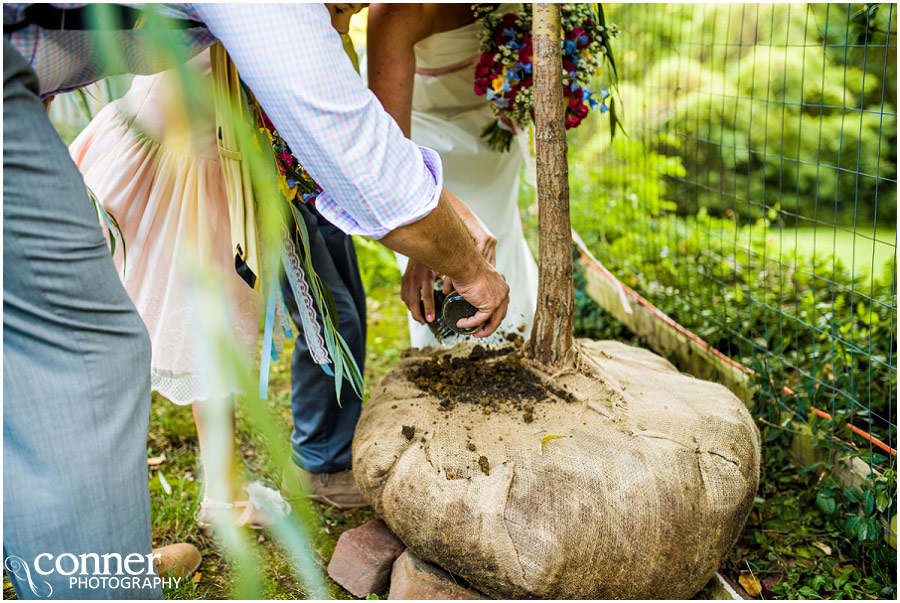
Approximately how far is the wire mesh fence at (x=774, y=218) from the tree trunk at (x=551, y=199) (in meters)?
0.69

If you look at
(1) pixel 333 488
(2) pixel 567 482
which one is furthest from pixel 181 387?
(2) pixel 567 482

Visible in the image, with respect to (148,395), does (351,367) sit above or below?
below

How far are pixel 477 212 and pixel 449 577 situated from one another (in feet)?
4.06

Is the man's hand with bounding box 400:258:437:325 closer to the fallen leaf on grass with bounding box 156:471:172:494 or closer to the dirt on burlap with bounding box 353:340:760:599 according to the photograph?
the dirt on burlap with bounding box 353:340:760:599

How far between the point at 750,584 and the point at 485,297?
3.34 ft

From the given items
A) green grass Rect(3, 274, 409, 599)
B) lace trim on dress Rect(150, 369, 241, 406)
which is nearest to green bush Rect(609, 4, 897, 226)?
green grass Rect(3, 274, 409, 599)

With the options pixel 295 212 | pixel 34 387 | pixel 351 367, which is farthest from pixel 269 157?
pixel 34 387

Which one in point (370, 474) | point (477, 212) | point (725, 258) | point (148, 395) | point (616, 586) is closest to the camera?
point (148, 395)

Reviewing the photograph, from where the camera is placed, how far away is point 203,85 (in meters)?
1.70

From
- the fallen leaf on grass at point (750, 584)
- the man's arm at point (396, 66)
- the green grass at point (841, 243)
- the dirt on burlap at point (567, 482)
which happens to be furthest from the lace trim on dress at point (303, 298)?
the green grass at point (841, 243)


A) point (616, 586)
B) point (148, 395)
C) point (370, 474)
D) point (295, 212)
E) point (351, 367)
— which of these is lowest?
point (616, 586)

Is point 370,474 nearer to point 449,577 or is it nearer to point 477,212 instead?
point 449,577

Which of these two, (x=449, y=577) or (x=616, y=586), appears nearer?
(x=616, y=586)

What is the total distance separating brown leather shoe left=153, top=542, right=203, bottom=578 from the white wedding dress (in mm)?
930
